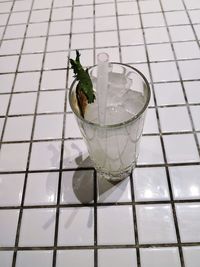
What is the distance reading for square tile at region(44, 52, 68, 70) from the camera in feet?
3.01

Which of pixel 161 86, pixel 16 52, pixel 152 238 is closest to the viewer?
pixel 152 238

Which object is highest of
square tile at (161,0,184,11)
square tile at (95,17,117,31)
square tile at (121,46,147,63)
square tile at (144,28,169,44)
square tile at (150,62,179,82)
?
square tile at (161,0,184,11)

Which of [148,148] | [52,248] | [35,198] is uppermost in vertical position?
[148,148]

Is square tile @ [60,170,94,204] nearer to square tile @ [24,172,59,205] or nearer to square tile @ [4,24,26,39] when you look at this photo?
square tile @ [24,172,59,205]

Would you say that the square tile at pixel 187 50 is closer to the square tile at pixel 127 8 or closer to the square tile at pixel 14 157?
the square tile at pixel 127 8

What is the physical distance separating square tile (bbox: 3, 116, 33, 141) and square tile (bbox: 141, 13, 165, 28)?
1.73 ft

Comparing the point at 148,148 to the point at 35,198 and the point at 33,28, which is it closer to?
the point at 35,198

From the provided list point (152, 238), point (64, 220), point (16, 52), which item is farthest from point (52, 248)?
point (16, 52)

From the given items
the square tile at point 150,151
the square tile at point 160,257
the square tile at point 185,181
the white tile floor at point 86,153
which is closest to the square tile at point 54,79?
the white tile floor at point 86,153

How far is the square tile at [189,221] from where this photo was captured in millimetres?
574

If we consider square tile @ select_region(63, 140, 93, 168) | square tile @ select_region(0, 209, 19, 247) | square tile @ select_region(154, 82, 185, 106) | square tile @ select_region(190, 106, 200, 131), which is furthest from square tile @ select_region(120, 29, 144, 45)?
square tile @ select_region(0, 209, 19, 247)

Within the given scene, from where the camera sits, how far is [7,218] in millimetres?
629

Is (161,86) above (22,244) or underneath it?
above

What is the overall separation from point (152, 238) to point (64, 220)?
0.18 metres
